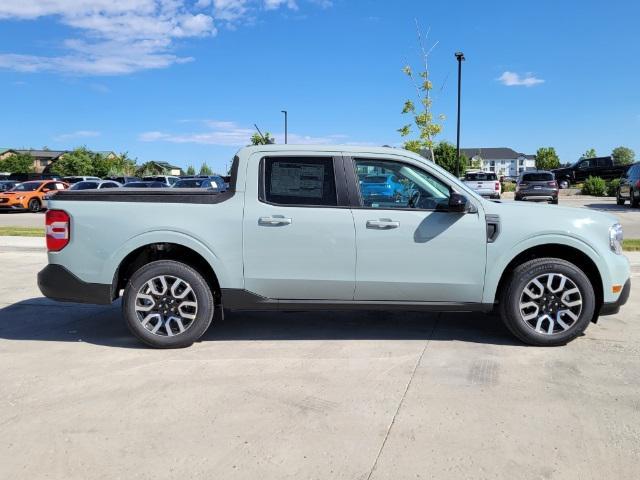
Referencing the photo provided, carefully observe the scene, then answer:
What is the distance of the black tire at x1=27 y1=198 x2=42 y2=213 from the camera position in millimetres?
24647

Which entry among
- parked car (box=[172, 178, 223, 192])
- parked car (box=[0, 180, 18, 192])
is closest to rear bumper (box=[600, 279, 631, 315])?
parked car (box=[172, 178, 223, 192])

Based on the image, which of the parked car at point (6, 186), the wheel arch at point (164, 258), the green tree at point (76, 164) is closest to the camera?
the wheel arch at point (164, 258)

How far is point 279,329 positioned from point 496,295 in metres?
2.12

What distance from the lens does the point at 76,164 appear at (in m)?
71.8

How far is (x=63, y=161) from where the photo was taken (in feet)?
239

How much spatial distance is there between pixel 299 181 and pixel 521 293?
2144mm

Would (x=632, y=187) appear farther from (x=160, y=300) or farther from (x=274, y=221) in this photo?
(x=160, y=300)

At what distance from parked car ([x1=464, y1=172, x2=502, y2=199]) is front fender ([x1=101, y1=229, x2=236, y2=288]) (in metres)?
20.1

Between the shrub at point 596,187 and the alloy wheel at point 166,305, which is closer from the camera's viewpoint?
the alloy wheel at point 166,305

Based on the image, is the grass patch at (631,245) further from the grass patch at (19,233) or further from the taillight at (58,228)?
the grass patch at (19,233)

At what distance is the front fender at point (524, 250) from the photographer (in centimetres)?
458

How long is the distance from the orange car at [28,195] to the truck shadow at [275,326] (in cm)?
1964

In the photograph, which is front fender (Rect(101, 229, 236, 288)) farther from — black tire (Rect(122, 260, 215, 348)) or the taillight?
the taillight

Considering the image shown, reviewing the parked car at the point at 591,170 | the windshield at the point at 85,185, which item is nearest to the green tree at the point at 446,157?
the parked car at the point at 591,170
